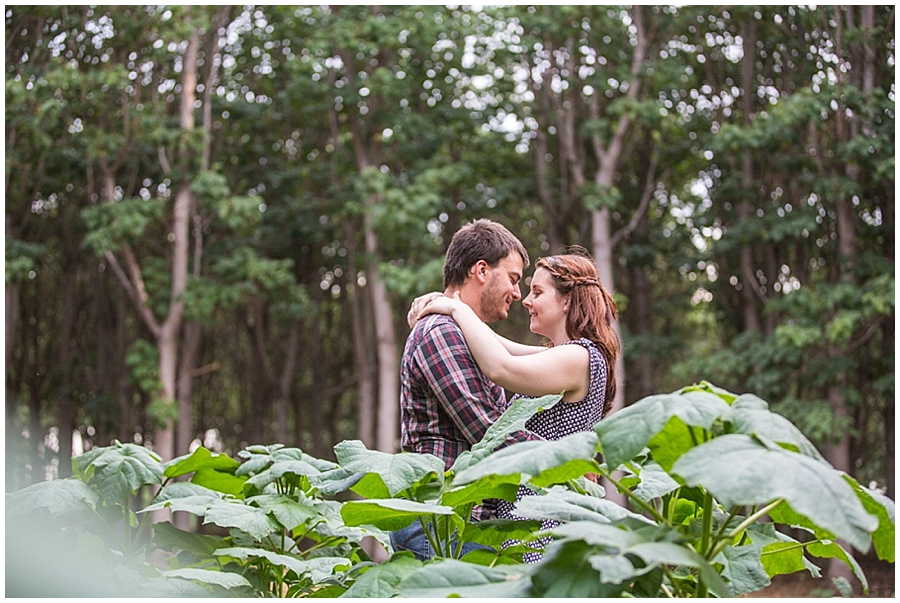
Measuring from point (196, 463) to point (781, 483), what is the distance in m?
1.63

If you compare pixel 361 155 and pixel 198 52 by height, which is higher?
pixel 198 52

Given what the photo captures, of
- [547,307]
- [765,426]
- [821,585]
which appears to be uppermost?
[547,307]

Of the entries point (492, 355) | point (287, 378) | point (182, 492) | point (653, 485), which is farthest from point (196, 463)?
point (287, 378)

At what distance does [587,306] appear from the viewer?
280cm

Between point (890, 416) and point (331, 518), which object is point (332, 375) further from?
point (331, 518)

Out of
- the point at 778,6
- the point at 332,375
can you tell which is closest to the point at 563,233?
the point at 778,6

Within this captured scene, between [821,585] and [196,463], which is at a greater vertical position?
[196,463]

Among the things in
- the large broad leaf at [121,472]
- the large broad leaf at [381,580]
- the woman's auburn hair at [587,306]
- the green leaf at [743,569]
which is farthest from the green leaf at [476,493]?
the woman's auburn hair at [587,306]

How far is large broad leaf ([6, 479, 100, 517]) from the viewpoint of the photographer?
1926 millimetres

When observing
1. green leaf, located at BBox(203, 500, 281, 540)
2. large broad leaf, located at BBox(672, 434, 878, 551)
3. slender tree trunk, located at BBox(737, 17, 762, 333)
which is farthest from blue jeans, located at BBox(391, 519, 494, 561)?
slender tree trunk, located at BBox(737, 17, 762, 333)

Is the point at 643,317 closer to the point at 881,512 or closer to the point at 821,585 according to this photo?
the point at 821,585

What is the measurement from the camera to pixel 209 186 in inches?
559

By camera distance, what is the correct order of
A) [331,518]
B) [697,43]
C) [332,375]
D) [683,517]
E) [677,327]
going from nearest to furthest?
[683,517] < [331,518] < [697,43] < [677,327] < [332,375]

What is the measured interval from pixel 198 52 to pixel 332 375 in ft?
29.9
